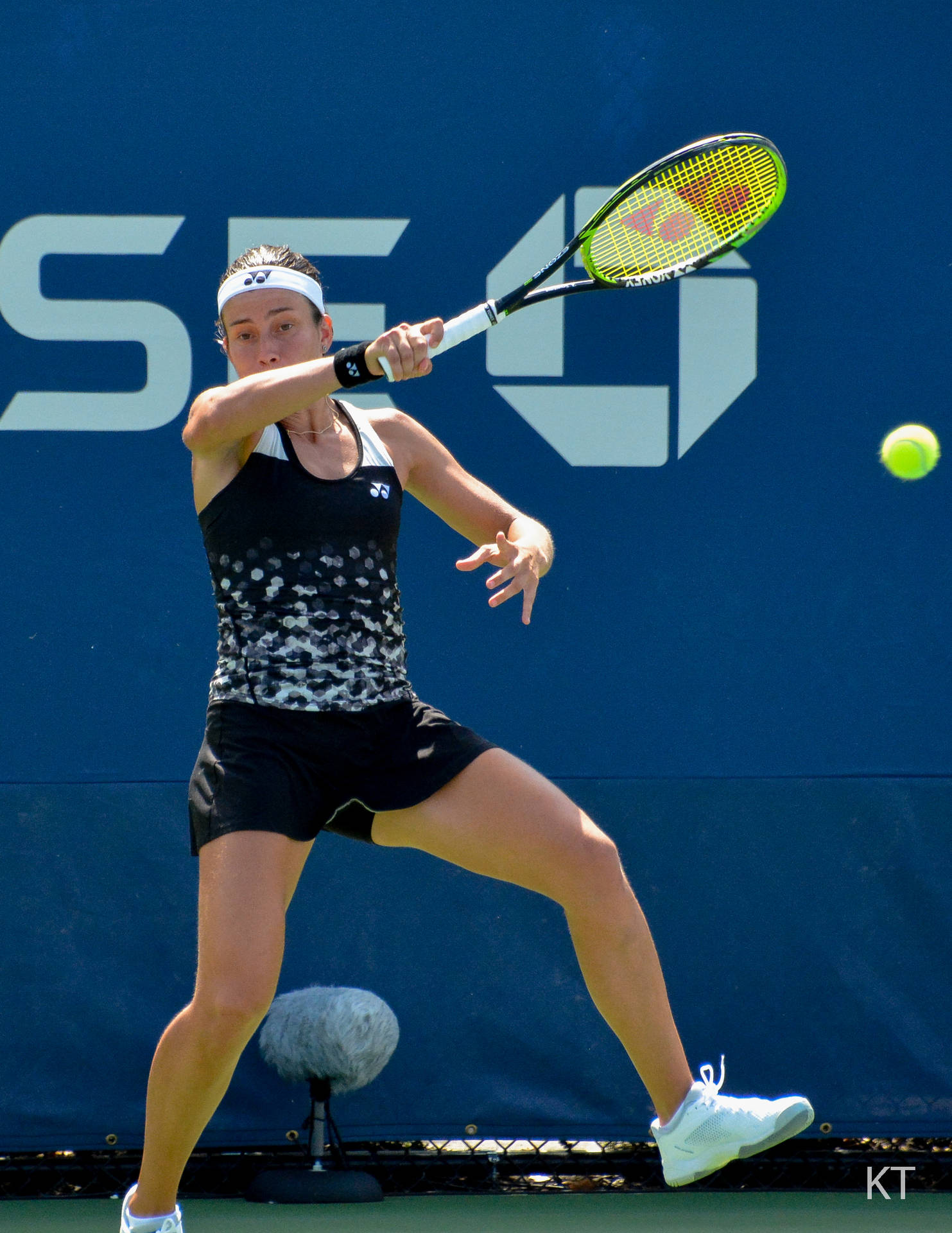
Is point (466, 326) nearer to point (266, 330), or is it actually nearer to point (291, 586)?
point (266, 330)

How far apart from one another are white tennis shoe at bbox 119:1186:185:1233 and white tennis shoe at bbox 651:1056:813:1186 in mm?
687

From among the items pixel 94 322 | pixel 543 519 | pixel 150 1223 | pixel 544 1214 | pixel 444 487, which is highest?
pixel 94 322

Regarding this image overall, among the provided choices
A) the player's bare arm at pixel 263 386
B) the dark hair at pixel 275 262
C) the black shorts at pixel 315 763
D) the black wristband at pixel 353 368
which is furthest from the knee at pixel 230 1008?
the dark hair at pixel 275 262

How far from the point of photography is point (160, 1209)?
2.11 metres

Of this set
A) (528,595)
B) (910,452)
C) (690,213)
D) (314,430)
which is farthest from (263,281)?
(910,452)

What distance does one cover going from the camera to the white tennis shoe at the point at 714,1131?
2.07 meters

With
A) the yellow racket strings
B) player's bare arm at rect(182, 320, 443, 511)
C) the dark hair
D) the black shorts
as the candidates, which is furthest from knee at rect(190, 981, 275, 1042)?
the yellow racket strings

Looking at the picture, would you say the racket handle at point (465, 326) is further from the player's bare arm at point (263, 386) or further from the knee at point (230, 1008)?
the knee at point (230, 1008)

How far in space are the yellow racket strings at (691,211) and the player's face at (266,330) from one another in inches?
26.3

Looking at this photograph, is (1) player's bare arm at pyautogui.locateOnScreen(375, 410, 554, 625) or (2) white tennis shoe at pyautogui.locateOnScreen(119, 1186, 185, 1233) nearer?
(2) white tennis shoe at pyautogui.locateOnScreen(119, 1186, 185, 1233)

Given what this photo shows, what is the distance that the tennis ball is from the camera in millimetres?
2916

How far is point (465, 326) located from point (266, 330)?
1.10 feet

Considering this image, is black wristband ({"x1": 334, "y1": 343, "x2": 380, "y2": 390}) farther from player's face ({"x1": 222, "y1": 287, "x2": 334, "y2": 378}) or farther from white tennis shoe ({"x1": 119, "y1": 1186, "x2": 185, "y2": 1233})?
white tennis shoe ({"x1": 119, "y1": 1186, "x2": 185, "y2": 1233})

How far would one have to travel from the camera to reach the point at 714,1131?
6.81ft
